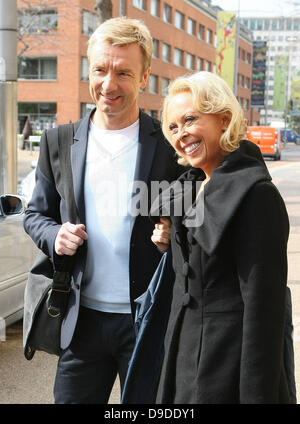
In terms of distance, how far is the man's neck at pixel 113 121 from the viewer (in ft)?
7.43

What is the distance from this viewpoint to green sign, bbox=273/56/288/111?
75.4m

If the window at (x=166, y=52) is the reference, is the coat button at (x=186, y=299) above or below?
below

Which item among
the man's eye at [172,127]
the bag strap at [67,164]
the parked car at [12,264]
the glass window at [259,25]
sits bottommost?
the parked car at [12,264]

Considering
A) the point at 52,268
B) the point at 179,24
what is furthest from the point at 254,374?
the point at 179,24

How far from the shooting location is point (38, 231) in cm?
226

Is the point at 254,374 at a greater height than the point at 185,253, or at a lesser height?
lesser

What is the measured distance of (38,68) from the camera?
39.9 m

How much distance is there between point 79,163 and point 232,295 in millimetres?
813

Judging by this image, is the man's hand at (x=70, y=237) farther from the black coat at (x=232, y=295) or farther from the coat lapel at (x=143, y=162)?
the black coat at (x=232, y=295)

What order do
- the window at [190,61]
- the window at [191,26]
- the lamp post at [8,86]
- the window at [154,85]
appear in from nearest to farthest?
the lamp post at [8,86], the window at [154,85], the window at [191,26], the window at [190,61]

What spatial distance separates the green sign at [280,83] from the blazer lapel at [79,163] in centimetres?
7535

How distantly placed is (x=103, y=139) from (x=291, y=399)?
115 centimetres

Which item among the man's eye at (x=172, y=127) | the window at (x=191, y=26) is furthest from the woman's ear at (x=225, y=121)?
the window at (x=191, y=26)

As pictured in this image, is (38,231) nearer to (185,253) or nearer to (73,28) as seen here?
(185,253)
